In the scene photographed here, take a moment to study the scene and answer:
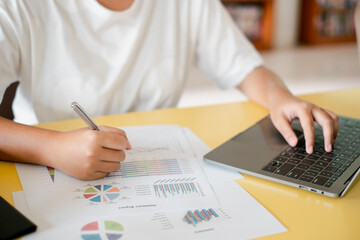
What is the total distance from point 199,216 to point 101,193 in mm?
157

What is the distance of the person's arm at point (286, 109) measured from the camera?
772 mm

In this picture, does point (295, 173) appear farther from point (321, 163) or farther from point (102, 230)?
point (102, 230)

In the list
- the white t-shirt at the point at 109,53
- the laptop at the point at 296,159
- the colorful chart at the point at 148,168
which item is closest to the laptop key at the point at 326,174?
the laptop at the point at 296,159

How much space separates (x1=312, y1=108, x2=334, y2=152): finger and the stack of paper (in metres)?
0.19

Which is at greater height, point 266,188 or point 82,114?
point 82,114

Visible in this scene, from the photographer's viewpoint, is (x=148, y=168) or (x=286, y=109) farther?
(x=286, y=109)

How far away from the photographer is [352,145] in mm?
775

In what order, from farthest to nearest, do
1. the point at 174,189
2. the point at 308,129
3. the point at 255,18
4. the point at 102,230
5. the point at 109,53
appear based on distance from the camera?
the point at 255,18 → the point at 109,53 → the point at 308,129 → the point at 174,189 → the point at 102,230

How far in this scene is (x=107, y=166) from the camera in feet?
2.19

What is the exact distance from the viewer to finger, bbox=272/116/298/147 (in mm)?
777

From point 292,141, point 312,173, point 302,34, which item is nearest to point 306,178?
point 312,173

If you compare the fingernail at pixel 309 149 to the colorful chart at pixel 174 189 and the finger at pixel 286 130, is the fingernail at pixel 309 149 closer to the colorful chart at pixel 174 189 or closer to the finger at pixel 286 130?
the finger at pixel 286 130

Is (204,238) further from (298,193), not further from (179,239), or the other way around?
(298,193)

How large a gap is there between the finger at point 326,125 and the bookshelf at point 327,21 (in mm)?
4157
